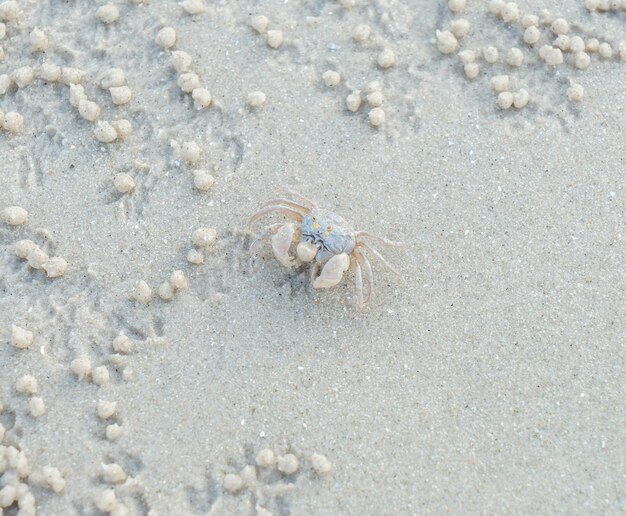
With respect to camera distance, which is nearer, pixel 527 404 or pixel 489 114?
pixel 527 404

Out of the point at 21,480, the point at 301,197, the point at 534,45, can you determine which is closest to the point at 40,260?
the point at 21,480

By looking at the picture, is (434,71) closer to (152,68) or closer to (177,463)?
(152,68)

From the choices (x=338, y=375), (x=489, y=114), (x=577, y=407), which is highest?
(x=489, y=114)

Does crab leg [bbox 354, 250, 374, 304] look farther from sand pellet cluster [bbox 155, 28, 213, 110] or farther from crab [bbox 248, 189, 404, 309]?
sand pellet cluster [bbox 155, 28, 213, 110]

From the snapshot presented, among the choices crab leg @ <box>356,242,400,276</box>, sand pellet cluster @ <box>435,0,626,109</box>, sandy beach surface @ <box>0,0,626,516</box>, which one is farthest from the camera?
sand pellet cluster @ <box>435,0,626,109</box>

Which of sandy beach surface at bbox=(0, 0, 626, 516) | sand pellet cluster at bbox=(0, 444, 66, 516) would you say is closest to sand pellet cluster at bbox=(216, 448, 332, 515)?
sandy beach surface at bbox=(0, 0, 626, 516)

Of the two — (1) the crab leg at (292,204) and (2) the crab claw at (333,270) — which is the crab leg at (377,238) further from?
(1) the crab leg at (292,204)

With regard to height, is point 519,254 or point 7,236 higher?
point 519,254

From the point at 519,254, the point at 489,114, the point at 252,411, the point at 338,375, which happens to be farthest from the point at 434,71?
the point at 252,411
